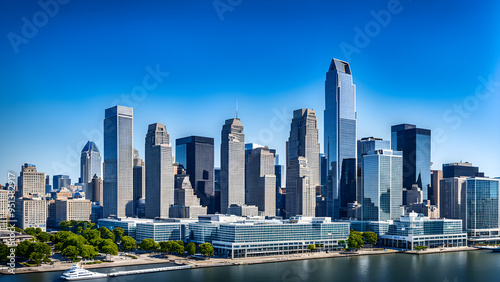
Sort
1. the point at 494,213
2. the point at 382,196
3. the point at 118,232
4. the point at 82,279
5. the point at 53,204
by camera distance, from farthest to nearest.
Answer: the point at 53,204
the point at 494,213
the point at 382,196
the point at 118,232
the point at 82,279

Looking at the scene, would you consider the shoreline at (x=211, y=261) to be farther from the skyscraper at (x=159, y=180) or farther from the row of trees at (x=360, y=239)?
the skyscraper at (x=159, y=180)

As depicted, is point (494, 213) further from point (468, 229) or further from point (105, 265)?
point (105, 265)

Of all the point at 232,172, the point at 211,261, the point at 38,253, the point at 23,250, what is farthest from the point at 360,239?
the point at 232,172

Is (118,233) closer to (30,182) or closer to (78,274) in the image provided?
(78,274)

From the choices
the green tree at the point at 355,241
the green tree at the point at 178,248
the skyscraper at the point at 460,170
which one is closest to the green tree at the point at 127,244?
the green tree at the point at 178,248

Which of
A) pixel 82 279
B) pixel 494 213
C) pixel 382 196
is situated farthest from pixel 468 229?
Result: pixel 82 279
